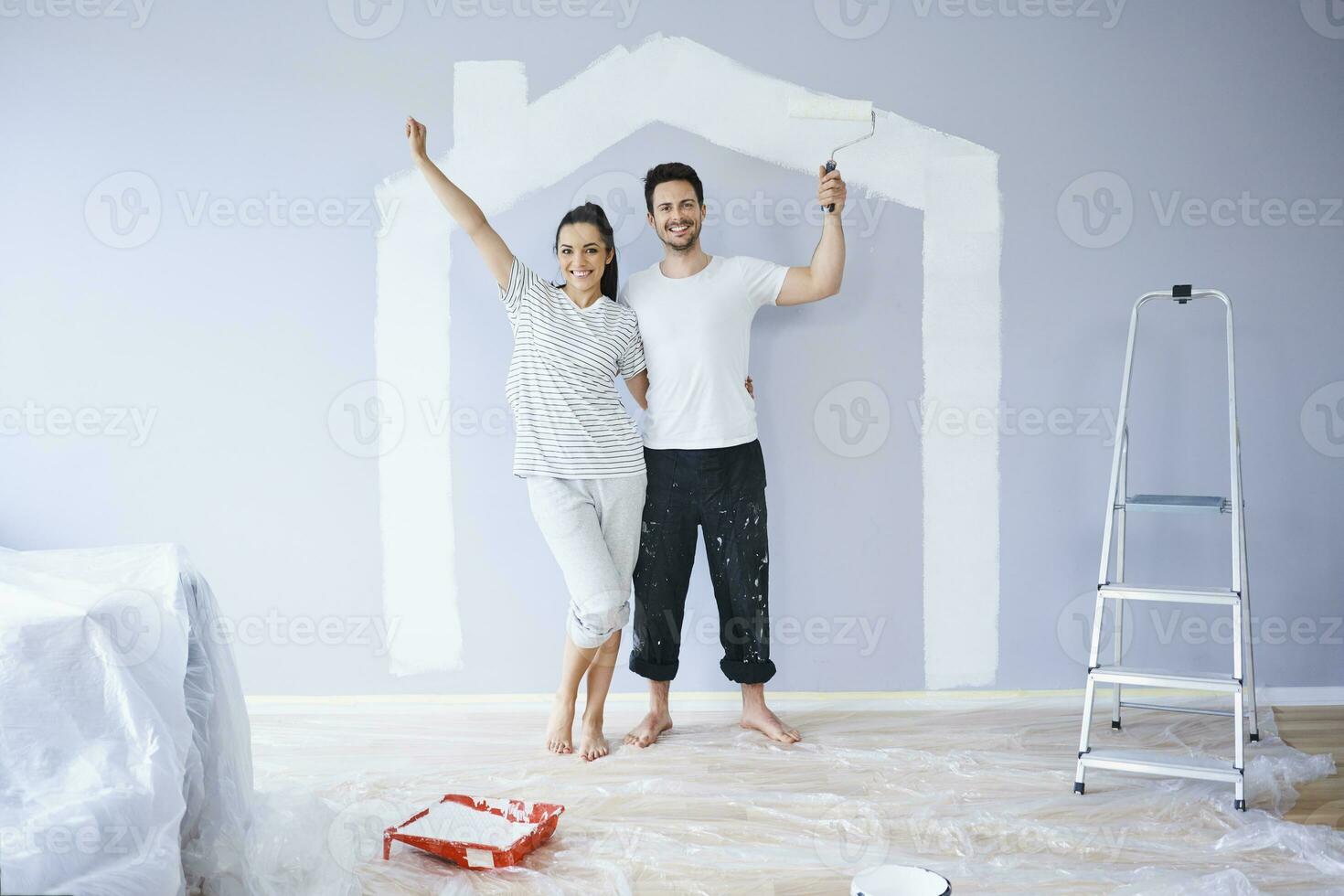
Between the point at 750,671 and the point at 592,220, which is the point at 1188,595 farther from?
the point at 592,220

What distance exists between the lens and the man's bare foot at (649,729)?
244 centimetres

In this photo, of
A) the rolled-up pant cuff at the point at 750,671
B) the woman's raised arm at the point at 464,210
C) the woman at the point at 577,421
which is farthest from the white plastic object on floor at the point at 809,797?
the woman's raised arm at the point at 464,210

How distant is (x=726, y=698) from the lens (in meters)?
2.73

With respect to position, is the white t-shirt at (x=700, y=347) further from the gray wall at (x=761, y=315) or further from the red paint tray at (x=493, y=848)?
the red paint tray at (x=493, y=848)

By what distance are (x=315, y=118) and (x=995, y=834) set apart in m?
2.43

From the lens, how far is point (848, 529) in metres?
2.71

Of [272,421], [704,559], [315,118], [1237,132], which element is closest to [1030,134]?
[1237,132]

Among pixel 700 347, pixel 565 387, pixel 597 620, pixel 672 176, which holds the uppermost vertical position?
pixel 672 176

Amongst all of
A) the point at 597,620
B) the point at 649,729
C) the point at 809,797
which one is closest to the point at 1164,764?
the point at 809,797

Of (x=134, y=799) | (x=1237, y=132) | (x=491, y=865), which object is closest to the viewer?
(x=134, y=799)

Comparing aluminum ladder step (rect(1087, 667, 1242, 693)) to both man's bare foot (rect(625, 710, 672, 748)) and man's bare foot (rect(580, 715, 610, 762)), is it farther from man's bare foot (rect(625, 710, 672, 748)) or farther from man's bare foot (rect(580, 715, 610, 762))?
man's bare foot (rect(580, 715, 610, 762))

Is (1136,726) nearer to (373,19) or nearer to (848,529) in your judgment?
(848,529)

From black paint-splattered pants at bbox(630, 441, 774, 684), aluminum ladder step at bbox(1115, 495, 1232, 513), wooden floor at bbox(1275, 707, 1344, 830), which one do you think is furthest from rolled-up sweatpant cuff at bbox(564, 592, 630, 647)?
wooden floor at bbox(1275, 707, 1344, 830)

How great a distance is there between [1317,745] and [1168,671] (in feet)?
1.42
